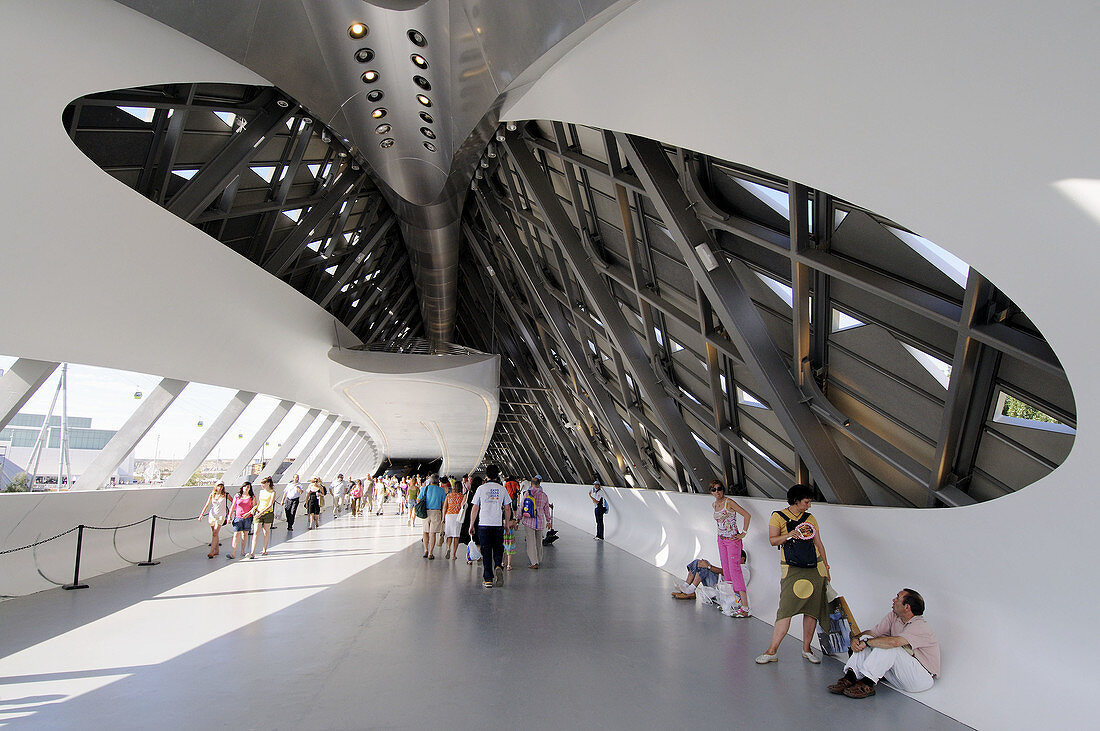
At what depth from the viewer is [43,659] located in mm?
5590

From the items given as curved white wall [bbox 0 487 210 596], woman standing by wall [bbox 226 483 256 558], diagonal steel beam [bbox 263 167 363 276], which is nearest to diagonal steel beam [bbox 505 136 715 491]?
diagonal steel beam [bbox 263 167 363 276]

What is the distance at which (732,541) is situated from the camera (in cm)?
836

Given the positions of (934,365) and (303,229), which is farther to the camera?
(303,229)

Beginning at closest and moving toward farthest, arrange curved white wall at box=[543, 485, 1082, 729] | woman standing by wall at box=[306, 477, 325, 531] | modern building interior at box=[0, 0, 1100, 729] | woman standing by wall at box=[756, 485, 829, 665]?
modern building interior at box=[0, 0, 1100, 729] < curved white wall at box=[543, 485, 1082, 729] < woman standing by wall at box=[756, 485, 829, 665] < woman standing by wall at box=[306, 477, 325, 531]

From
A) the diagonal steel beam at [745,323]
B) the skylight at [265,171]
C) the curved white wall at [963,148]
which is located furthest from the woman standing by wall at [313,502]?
the curved white wall at [963,148]

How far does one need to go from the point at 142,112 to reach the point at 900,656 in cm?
1155

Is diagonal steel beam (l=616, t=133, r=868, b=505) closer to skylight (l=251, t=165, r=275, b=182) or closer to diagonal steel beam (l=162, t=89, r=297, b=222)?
diagonal steel beam (l=162, t=89, r=297, b=222)

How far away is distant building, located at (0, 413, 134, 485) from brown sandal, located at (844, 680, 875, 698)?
1156 cm

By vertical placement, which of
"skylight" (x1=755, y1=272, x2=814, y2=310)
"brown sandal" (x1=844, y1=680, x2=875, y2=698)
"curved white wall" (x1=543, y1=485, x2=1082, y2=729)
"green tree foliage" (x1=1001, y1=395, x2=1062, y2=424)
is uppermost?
"skylight" (x1=755, y1=272, x2=814, y2=310)

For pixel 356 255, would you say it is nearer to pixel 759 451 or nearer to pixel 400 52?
pixel 400 52

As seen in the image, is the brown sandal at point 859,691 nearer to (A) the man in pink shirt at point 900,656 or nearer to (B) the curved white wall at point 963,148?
(A) the man in pink shirt at point 900,656

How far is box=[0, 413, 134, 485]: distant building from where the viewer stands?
9805 mm

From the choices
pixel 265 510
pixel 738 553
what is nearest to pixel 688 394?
pixel 738 553

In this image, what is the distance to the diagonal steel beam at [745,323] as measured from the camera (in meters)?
7.77
